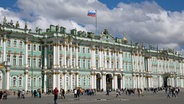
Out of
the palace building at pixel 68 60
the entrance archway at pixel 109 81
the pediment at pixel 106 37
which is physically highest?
the pediment at pixel 106 37

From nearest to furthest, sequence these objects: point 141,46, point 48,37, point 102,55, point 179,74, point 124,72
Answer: point 48,37 < point 102,55 < point 124,72 < point 141,46 < point 179,74

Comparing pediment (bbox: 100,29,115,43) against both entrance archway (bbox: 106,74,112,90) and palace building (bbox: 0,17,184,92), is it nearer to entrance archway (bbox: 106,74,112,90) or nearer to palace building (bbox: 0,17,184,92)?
palace building (bbox: 0,17,184,92)

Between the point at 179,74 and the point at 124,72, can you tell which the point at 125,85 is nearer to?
the point at 124,72

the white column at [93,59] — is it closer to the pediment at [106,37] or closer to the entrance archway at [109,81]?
the pediment at [106,37]

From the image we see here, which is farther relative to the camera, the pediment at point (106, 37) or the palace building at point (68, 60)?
the pediment at point (106, 37)

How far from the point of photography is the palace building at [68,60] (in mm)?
62156

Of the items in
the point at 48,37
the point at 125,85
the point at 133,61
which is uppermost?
the point at 48,37

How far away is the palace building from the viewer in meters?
62.2

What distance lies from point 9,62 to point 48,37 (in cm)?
1136

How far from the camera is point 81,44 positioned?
7538 centimetres

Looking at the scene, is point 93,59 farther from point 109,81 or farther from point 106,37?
point 109,81

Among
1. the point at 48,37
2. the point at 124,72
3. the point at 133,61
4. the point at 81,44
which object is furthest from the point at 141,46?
the point at 48,37

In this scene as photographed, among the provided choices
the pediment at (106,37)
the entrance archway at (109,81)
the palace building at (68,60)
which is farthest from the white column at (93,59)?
the entrance archway at (109,81)

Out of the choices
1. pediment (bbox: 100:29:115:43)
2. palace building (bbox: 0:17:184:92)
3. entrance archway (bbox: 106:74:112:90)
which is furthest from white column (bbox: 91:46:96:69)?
entrance archway (bbox: 106:74:112:90)
